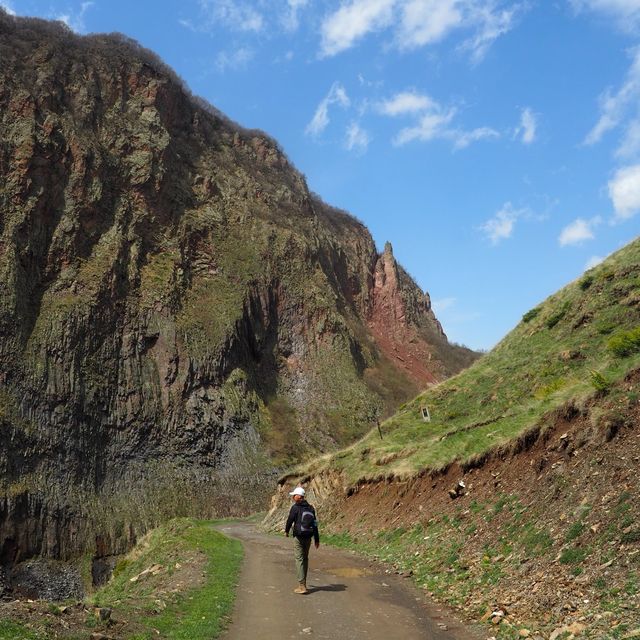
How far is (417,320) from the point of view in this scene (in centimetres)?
12025

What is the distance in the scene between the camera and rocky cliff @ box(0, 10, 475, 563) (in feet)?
176

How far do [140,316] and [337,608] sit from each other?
60.1 metres

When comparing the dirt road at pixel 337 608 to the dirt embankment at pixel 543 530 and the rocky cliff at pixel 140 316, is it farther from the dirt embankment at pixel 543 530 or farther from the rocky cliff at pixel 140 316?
the rocky cliff at pixel 140 316

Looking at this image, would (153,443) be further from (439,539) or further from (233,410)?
(439,539)

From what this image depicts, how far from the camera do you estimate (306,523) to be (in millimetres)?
11727

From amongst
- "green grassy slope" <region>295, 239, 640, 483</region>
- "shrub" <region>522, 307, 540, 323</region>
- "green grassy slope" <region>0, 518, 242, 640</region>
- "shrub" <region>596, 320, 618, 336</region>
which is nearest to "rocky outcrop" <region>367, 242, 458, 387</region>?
"shrub" <region>522, 307, 540, 323</region>

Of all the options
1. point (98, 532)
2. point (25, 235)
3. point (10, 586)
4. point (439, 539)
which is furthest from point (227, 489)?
point (439, 539)

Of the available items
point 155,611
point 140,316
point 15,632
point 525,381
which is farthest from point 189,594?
point 140,316

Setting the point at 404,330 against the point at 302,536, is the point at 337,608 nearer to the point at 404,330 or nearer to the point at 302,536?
the point at 302,536

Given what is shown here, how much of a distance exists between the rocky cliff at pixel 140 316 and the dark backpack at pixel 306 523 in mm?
43784

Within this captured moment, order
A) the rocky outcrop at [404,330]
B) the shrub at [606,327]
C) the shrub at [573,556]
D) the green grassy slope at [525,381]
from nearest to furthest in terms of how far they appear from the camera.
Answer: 1. the shrub at [573,556]
2. the green grassy slope at [525,381]
3. the shrub at [606,327]
4. the rocky outcrop at [404,330]

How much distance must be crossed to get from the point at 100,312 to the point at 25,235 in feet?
37.3

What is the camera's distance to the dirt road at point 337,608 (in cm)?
859

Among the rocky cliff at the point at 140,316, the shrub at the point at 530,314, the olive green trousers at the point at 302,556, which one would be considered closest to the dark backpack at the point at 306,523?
the olive green trousers at the point at 302,556
